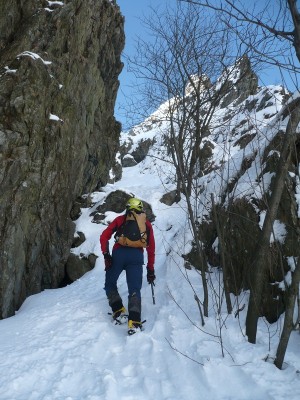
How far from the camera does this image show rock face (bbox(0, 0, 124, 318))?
7578mm

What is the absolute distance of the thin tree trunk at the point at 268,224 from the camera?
3.48 meters

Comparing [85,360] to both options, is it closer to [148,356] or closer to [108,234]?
[148,356]

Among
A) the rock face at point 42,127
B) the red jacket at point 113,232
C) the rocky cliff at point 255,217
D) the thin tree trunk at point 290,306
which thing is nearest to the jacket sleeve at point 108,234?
the red jacket at point 113,232

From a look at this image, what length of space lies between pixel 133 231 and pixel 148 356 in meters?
2.01

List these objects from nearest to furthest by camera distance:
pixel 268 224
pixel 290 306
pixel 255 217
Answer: pixel 290 306 < pixel 268 224 < pixel 255 217

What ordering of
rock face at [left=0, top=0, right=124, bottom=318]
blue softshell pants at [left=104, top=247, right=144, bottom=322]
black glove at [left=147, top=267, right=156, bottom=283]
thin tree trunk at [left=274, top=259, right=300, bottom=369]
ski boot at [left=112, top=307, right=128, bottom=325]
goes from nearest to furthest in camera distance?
thin tree trunk at [left=274, top=259, right=300, bottom=369] < ski boot at [left=112, top=307, right=128, bottom=325] < blue softshell pants at [left=104, top=247, right=144, bottom=322] < black glove at [left=147, top=267, right=156, bottom=283] < rock face at [left=0, top=0, right=124, bottom=318]

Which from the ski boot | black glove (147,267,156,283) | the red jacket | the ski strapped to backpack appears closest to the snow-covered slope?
the ski boot

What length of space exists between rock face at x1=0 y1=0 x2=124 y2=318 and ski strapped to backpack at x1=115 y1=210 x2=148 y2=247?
3.28 metres

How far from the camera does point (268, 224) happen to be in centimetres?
364

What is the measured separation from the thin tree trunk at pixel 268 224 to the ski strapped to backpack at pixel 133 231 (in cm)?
219

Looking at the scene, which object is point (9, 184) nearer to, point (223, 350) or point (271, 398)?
point (223, 350)

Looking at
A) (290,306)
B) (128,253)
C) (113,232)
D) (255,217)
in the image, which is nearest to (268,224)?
(290,306)

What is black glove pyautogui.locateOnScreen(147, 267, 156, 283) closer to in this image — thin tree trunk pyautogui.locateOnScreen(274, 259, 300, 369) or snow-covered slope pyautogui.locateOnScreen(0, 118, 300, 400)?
snow-covered slope pyautogui.locateOnScreen(0, 118, 300, 400)

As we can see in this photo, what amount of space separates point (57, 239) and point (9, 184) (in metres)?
2.63
